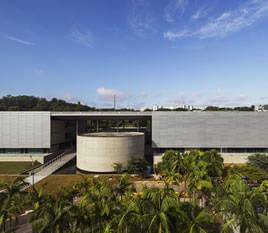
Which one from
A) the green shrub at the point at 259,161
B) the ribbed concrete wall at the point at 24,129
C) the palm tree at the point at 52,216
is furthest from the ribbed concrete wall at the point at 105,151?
the palm tree at the point at 52,216

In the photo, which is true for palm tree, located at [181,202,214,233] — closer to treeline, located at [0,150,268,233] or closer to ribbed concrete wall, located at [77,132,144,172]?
treeline, located at [0,150,268,233]

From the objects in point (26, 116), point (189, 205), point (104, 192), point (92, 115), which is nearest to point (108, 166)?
point (92, 115)

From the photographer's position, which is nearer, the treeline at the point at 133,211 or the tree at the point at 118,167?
the treeline at the point at 133,211

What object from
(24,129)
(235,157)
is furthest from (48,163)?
(235,157)

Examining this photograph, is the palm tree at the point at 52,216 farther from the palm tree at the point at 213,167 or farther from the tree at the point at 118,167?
the tree at the point at 118,167

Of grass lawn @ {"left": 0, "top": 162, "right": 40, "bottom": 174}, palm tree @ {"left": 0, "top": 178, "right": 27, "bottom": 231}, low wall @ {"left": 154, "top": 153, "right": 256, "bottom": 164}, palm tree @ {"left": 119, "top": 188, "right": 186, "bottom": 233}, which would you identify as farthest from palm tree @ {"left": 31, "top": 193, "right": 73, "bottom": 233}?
low wall @ {"left": 154, "top": 153, "right": 256, "bottom": 164}

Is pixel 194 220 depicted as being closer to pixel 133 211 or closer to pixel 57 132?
pixel 133 211
